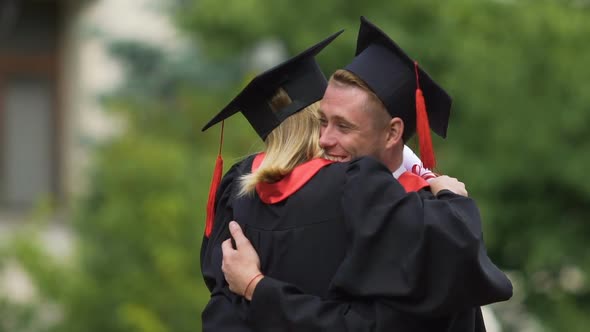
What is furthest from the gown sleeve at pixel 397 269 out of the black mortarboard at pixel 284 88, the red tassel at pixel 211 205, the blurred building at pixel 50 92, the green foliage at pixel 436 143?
the blurred building at pixel 50 92

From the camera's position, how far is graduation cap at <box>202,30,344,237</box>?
3.12m

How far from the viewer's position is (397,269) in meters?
2.83

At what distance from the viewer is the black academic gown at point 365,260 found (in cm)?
279

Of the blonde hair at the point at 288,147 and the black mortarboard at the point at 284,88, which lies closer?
the blonde hair at the point at 288,147

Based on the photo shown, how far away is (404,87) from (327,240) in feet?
1.44

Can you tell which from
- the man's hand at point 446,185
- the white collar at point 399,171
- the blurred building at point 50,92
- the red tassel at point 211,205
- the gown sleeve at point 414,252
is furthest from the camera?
the blurred building at point 50,92

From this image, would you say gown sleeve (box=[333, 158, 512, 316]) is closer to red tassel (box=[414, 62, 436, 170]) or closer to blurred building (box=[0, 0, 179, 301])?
red tassel (box=[414, 62, 436, 170])

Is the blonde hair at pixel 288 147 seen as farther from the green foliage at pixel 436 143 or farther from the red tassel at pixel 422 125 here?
the green foliage at pixel 436 143

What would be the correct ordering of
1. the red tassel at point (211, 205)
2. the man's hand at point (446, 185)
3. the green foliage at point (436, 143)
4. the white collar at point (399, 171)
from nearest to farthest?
the man's hand at point (446, 185)
the white collar at point (399, 171)
the red tassel at point (211, 205)
the green foliage at point (436, 143)

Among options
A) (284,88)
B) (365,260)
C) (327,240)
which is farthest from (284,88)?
(365,260)

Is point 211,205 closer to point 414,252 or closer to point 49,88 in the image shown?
point 414,252

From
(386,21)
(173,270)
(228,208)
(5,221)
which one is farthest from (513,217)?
(5,221)

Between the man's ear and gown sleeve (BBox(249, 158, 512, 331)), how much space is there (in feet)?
0.42

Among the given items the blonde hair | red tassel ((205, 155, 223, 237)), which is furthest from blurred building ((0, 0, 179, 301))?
the blonde hair
